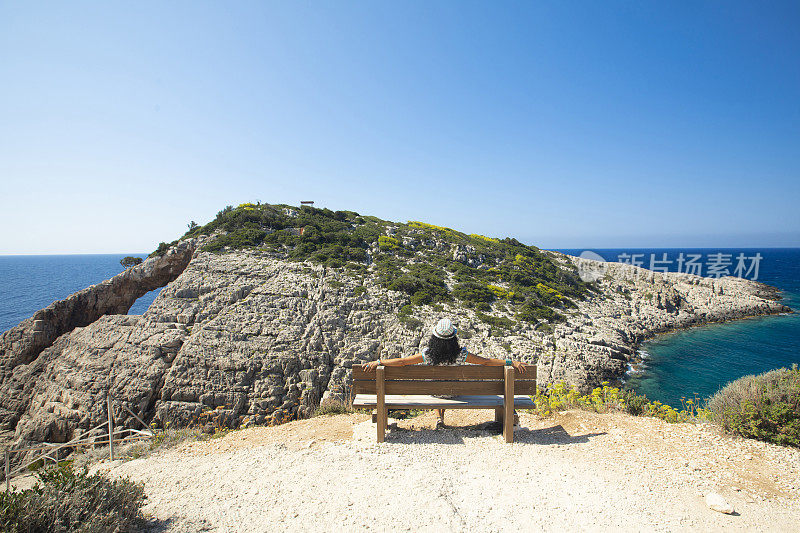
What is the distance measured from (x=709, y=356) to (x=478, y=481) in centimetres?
2677

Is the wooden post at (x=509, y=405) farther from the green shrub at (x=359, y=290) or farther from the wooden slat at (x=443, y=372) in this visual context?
the green shrub at (x=359, y=290)

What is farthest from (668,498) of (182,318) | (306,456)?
(182,318)

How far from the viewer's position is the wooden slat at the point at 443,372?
19.7ft

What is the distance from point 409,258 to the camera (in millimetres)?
24391

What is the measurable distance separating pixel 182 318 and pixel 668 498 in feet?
54.2

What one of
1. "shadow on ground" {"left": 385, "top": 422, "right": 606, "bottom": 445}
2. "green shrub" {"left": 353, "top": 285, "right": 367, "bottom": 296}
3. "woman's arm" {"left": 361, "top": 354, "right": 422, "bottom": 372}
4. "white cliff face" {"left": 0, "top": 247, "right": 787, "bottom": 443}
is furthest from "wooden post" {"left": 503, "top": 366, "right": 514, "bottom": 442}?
"green shrub" {"left": 353, "top": 285, "right": 367, "bottom": 296}

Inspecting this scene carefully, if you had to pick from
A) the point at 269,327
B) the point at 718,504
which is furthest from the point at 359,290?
the point at 718,504

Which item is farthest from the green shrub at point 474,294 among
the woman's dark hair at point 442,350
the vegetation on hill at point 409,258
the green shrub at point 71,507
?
the green shrub at point 71,507

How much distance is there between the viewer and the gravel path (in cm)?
409

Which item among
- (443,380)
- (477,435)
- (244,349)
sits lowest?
(244,349)

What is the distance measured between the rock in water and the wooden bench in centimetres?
238

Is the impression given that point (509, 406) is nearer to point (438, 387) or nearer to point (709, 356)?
point (438, 387)

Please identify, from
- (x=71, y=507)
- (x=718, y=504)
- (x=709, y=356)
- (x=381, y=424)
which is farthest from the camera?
(x=709, y=356)

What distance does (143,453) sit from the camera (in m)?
6.61
